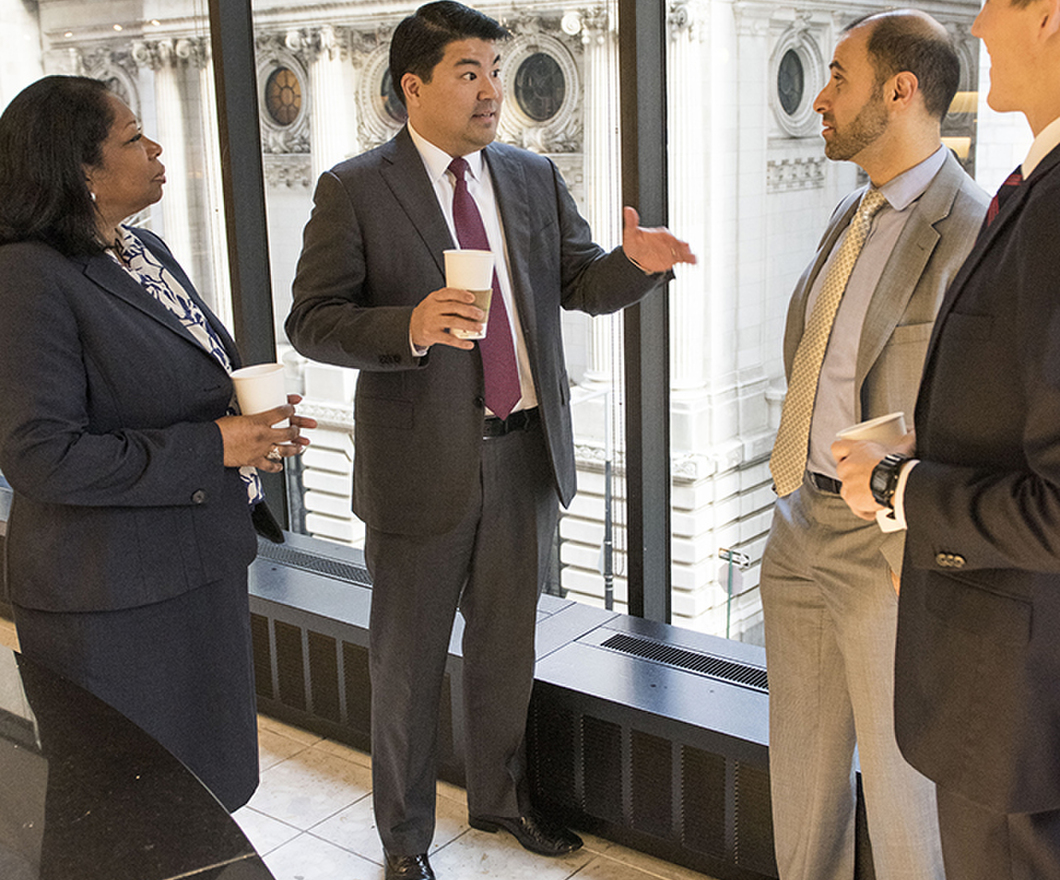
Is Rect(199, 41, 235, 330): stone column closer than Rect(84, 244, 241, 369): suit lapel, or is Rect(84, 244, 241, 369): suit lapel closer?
Rect(84, 244, 241, 369): suit lapel

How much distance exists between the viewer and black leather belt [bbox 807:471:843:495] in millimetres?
1996

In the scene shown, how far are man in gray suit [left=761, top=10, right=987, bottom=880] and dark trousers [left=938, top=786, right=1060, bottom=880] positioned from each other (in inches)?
17.1

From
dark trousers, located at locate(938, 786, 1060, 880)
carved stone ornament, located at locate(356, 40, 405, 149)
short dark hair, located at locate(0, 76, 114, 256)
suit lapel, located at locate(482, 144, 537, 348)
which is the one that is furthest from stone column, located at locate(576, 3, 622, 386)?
dark trousers, located at locate(938, 786, 1060, 880)

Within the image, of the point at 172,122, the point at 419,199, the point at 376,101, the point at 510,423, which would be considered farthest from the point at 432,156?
the point at 172,122

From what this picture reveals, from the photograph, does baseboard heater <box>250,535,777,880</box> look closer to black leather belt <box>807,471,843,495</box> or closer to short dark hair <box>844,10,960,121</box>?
black leather belt <box>807,471,843,495</box>

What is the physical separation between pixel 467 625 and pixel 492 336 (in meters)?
0.69

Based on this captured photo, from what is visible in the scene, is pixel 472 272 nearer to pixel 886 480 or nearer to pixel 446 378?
pixel 446 378

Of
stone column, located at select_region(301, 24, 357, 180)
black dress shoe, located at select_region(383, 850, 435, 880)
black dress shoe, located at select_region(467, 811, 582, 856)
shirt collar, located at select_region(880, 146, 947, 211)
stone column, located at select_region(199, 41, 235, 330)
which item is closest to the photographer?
shirt collar, located at select_region(880, 146, 947, 211)

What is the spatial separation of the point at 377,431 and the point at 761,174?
122 cm

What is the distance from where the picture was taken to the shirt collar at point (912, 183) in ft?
6.27

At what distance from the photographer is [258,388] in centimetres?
197

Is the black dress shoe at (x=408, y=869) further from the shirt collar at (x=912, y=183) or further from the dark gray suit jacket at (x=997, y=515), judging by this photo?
the shirt collar at (x=912, y=183)

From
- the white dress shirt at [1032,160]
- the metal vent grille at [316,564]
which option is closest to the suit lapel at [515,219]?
the white dress shirt at [1032,160]

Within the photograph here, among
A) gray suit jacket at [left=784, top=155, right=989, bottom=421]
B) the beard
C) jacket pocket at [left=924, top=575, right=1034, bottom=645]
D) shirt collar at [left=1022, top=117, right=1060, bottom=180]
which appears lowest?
jacket pocket at [left=924, top=575, right=1034, bottom=645]
